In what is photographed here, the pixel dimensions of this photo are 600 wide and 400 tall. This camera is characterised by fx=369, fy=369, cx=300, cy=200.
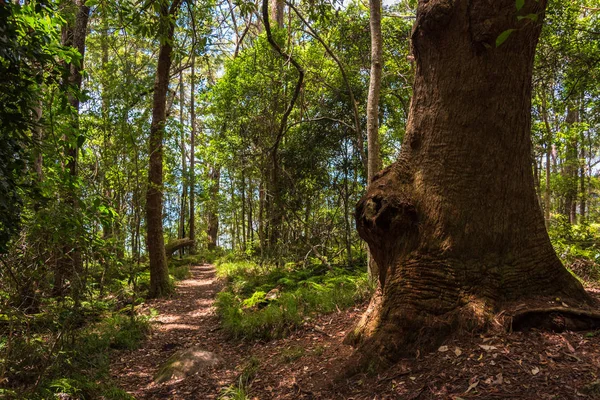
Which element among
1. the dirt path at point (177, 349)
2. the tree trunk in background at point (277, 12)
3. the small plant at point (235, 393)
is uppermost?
the tree trunk in background at point (277, 12)

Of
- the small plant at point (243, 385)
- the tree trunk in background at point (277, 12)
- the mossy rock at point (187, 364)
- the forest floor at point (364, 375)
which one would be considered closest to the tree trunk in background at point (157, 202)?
the forest floor at point (364, 375)

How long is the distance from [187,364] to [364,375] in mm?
2693

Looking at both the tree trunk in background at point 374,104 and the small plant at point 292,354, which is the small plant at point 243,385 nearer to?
the small plant at point 292,354

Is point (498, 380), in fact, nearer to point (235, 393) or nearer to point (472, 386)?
point (472, 386)

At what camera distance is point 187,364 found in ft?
16.0

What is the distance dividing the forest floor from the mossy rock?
0.32 ft

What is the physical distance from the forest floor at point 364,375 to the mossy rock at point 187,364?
0.10 m

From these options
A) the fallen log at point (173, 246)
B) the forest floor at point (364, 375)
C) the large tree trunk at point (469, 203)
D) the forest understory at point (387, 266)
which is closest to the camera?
the forest floor at point (364, 375)

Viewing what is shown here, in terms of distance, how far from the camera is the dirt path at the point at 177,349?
439 cm

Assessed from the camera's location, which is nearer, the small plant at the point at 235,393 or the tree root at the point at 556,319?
the tree root at the point at 556,319

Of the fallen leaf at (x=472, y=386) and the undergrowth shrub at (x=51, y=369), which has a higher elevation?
the fallen leaf at (x=472, y=386)

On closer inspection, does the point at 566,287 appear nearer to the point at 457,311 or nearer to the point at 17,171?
the point at 457,311

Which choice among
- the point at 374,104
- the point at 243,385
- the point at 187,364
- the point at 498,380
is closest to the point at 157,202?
the point at 187,364

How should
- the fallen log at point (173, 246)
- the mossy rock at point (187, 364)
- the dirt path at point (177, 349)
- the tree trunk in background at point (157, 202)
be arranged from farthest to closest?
the fallen log at point (173, 246) → the tree trunk in background at point (157, 202) → the mossy rock at point (187, 364) → the dirt path at point (177, 349)
